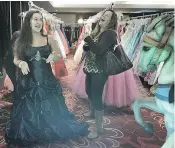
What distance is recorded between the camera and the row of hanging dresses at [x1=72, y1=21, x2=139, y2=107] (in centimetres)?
153

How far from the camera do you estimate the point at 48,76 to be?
1520 millimetres

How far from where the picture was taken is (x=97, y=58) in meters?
1.45

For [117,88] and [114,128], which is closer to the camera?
[114,128]

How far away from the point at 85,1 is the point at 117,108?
2.36 ft

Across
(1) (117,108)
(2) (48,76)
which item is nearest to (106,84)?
(1) (117,108)

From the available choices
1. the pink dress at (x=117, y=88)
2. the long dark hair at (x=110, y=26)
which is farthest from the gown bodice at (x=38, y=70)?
the long dark hair at (x=110, y=26)

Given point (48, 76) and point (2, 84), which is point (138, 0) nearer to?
point (48, 76)

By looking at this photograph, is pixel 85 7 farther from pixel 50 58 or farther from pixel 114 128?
pixel 114 128

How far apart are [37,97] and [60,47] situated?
0.34m

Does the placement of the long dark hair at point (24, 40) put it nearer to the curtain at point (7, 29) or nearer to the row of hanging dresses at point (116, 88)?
the curtain at point (7, 29)

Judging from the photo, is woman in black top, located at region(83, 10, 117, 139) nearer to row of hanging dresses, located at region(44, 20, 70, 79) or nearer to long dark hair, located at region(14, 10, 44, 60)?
row of hanging dresses, located at region(44, 20, 70, 79)

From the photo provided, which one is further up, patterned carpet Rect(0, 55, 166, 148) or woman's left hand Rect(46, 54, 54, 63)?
woman's left hand Rect(46, 54, 54, 63)

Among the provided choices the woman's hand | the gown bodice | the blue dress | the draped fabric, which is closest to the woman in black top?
the blue dress

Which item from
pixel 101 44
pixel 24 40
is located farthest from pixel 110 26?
pixel 24 40
